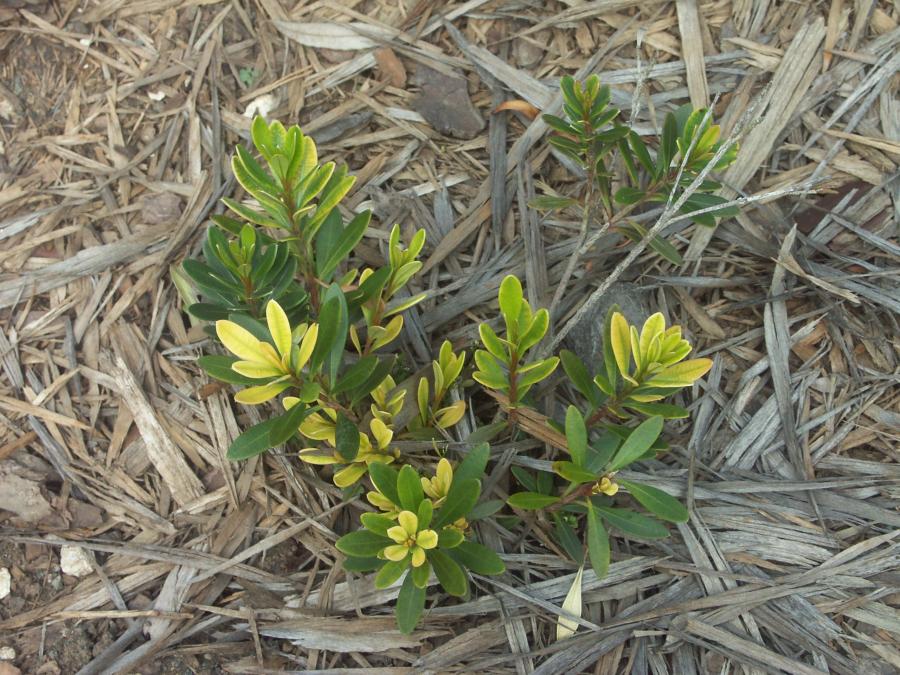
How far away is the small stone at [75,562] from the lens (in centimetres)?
229

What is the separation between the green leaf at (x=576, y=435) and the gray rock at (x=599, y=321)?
1.70 ft

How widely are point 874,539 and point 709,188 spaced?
1.09m

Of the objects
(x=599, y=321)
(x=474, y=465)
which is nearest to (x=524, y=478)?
(x=474, y=465)

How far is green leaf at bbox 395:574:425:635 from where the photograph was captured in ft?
5.69

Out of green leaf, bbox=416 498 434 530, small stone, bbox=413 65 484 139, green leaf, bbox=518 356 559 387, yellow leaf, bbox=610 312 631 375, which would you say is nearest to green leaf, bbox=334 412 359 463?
green leaf, bbox=416 498 434 530

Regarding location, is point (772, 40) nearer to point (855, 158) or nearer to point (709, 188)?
point (855, 158)

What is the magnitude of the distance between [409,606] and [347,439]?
43 centimetres

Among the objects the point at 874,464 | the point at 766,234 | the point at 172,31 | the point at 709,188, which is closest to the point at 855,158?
the point at 766,234

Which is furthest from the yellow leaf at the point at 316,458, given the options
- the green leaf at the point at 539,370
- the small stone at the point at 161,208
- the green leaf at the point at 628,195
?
the small stone at the point at 161,208

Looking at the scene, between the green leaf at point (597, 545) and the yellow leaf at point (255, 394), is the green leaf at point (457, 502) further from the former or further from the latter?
the yellow leaf at point (255, 394)

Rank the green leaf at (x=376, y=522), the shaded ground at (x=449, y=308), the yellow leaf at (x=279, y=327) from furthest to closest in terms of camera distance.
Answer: the shaded ground at (x=449, y=308) → the green leaf at (x=376, y=522) → the yellow leaf at (x=279, y=327)

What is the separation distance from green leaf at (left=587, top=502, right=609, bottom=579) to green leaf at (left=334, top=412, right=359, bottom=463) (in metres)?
0.60

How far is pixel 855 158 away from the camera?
246 centimetres

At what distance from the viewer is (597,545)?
1.75 m
